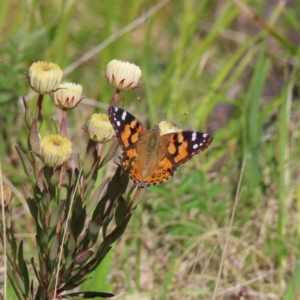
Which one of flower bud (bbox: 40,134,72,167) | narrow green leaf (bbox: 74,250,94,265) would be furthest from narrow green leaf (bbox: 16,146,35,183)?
narrow green leaf (bbox: 74,250,94,265)

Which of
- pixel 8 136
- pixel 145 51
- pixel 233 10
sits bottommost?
pixel 8 136

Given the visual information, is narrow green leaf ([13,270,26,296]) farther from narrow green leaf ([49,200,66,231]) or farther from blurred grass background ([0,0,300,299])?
blurred grass background ([0,0,300,299])

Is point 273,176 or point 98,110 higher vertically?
point 98,110

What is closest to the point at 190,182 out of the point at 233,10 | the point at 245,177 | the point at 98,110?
the point at 245,177

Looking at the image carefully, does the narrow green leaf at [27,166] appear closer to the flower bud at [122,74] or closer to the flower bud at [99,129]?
the flower bud at [99,129]

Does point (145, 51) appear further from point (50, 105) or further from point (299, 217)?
point (299, 217)

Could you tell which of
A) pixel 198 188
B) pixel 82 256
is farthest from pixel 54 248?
pixel 198 188
